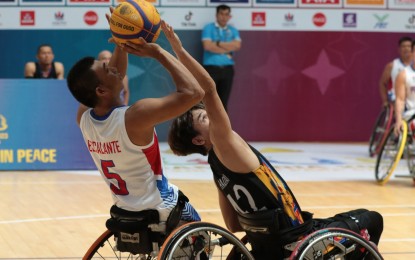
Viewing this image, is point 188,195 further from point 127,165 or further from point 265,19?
point 265,19

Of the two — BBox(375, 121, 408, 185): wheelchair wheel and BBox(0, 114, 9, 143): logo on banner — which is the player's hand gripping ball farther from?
BBox(0, 114, 9, 143): logo on banner

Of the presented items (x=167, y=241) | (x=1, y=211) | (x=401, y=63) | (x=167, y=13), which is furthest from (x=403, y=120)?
(x=167, y=241)

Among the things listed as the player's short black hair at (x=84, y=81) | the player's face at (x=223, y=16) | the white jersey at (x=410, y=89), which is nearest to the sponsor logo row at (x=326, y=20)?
the player's face at (x=223, y=16)

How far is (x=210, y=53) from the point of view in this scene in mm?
12609

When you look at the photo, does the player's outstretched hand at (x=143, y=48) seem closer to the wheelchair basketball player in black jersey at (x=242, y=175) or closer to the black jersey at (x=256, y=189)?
the wheelchair basketball player in black jersey at (x=242, y=175)

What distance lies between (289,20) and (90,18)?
2.95 m

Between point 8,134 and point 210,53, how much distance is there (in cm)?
367

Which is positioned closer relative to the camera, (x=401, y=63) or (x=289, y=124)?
(x=401, y=63)

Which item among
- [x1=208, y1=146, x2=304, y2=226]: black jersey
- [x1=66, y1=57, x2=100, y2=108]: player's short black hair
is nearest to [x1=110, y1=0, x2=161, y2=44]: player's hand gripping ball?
[x1=66, y1=57, x2=100, y2=108]: player's short black hair

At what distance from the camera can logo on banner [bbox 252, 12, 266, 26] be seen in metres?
12.9

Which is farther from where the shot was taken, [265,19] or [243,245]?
[265,19]

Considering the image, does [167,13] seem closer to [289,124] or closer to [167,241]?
[289,124]

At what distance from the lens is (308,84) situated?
13.4 m

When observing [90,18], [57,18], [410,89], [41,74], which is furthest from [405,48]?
[57,18]
